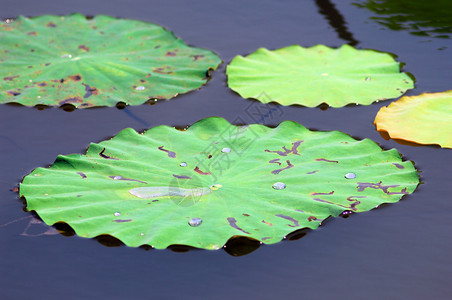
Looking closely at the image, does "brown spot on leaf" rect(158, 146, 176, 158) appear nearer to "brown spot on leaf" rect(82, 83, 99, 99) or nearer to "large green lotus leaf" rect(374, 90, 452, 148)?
"brown spot on leaf" rect(82, 83, 99, 99)

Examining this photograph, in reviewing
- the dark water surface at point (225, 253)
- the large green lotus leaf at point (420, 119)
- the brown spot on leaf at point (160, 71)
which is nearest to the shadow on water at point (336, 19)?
the dark water surface at point (225, 253)

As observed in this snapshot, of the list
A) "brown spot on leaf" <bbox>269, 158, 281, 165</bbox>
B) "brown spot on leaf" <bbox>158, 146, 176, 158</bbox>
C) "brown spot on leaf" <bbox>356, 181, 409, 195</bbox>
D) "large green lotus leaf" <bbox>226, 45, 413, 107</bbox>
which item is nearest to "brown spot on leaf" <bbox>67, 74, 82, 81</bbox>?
"large green lotus leaf" <bbox>226, 45, 413, 107</bbox>

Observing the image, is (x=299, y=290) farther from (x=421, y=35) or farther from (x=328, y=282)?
(x=421, y=35)

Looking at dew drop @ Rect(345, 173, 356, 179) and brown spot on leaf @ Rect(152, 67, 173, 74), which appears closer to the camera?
dew drop @ Rect(345, 173, 356, 179)

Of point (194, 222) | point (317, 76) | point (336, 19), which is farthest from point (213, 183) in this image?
point (336, 19)

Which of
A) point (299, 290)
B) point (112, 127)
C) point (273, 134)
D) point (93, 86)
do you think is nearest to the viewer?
point (299, 290)

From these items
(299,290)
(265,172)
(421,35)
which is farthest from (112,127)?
(421,35)

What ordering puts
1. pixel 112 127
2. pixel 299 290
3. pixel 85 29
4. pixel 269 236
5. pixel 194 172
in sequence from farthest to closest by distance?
pixel 85 29
pixel 112 127
pixel 194 172
pixel 269 236
pixel 299 290
